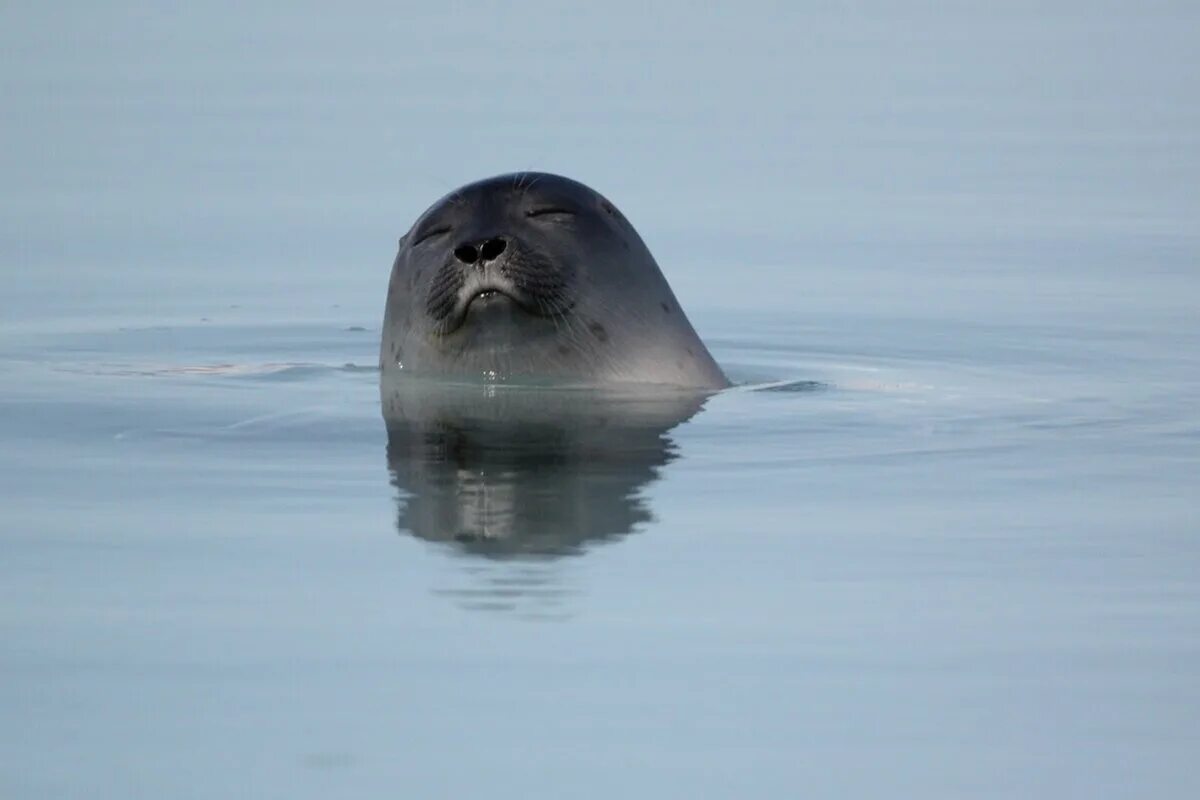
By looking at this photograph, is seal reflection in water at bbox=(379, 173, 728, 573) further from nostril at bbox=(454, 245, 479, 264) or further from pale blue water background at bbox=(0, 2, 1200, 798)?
pale blue water background at bbox=(0, 2, 1200, 798)

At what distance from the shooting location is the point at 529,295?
855 cm

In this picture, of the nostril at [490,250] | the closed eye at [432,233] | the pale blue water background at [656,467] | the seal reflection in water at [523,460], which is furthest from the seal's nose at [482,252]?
the pale blue water background at [656,467]

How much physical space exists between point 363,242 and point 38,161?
305 centimetres

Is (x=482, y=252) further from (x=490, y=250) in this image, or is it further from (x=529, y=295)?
(x=529, y=295)

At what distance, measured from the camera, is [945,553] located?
20.5ft

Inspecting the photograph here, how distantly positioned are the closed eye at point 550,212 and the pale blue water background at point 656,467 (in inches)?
32.0

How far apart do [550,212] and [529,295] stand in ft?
1.20

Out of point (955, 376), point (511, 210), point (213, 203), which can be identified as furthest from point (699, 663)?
point (213, 203)

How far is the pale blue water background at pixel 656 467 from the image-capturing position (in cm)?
468

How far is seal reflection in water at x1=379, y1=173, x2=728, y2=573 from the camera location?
7949 millimetres

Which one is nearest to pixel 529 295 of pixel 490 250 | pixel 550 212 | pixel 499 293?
pixel 499 293

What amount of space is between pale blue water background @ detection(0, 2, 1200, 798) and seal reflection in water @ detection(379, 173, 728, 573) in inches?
9.7

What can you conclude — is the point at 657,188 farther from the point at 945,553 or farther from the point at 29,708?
the point at 29,708

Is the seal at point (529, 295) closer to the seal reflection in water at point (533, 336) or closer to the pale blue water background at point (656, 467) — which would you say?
the seal reflection in water at point (533, 336)
